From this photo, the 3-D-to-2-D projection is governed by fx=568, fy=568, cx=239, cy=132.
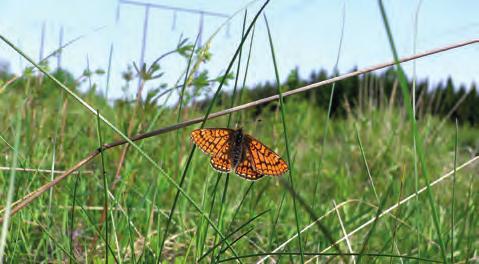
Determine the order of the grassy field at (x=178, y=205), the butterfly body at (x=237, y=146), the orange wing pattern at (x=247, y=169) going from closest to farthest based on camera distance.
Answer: the orange wing pattern at (x=247, y=169)
the butterfly body at (x=237, y=146)
the grassy field at (x=178, y=205)

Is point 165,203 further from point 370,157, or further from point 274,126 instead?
point 370,157

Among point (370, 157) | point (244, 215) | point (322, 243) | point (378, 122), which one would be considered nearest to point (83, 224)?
point (244, 215)

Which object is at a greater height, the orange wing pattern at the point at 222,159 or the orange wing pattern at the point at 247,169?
the orange wing pattern at the point at 222,159

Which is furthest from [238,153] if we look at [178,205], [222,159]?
[178,205]

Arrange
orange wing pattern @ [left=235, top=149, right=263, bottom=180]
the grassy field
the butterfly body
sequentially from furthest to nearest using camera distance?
the grassy field < the butterfly body < orange wing pattern @ [left=235, top=149, right=263, bottom=180]

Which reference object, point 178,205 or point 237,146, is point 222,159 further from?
point 178,205
